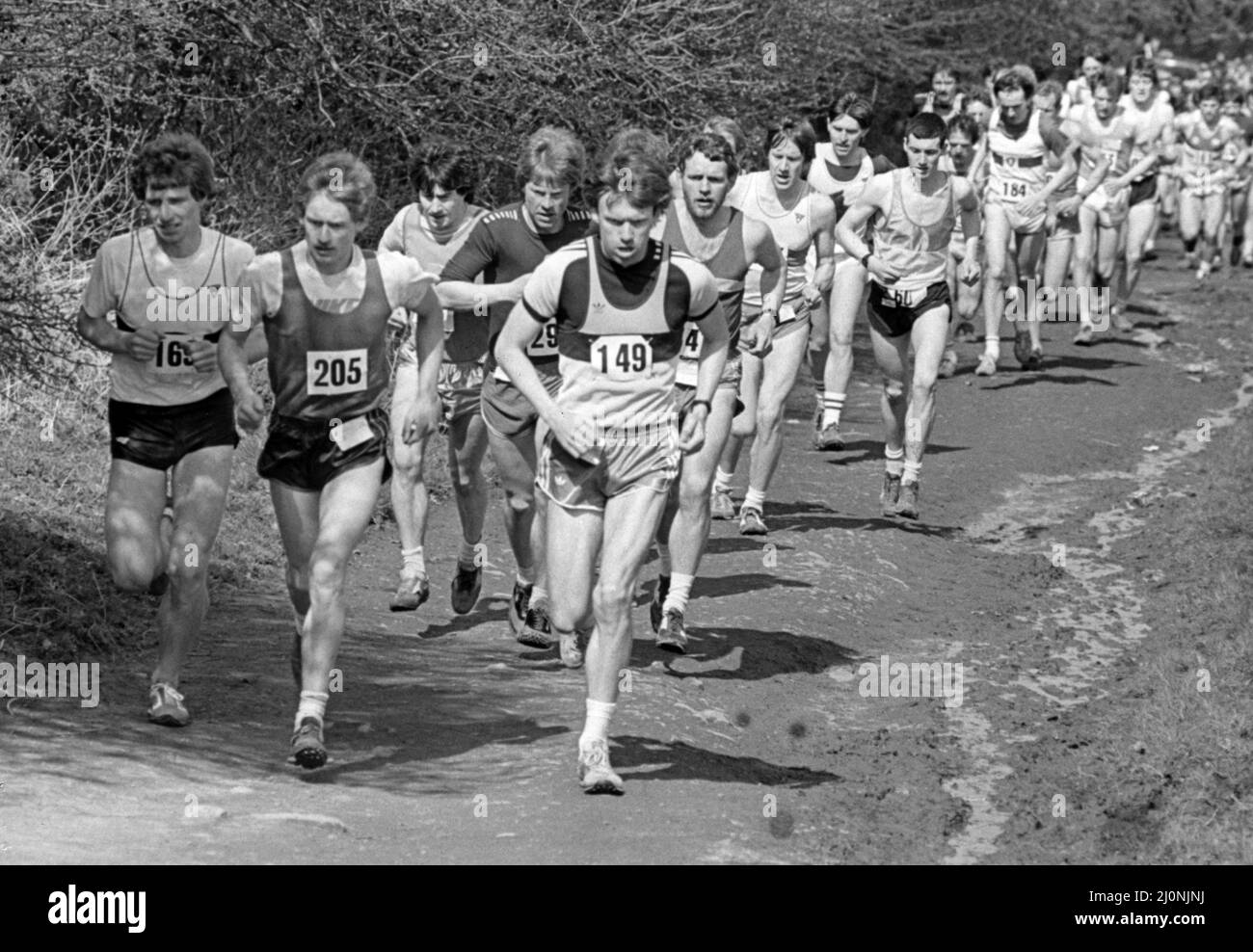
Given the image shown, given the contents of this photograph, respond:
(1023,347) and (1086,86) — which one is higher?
(1086,86)

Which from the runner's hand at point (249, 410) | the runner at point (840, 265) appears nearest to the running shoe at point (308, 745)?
the runner's hand at point (249, 410)

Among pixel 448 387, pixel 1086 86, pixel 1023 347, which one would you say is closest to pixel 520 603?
pixel 448 387

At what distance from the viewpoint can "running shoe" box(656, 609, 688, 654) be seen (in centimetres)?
1017

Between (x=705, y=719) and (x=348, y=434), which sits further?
(x=705, y=719)

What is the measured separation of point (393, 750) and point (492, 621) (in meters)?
2.28

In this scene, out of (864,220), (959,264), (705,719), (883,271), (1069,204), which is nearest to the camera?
(705,719)

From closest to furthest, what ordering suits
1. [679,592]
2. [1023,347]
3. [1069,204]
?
[679,592] < [1069,204] < [1023,347]

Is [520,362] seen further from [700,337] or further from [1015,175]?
[1015,175]

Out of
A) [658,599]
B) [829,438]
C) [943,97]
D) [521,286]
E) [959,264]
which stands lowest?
[829,438]

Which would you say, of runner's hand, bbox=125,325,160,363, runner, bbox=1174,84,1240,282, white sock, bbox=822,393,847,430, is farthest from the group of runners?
runner, bbox=1174,84,1240,282

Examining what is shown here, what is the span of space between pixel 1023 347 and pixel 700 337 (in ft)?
31.2

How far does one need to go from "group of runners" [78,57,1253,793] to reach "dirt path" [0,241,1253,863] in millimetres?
249

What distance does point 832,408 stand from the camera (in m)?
15.3

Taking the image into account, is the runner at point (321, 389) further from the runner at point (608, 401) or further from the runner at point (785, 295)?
the runner at point (785, 295)
